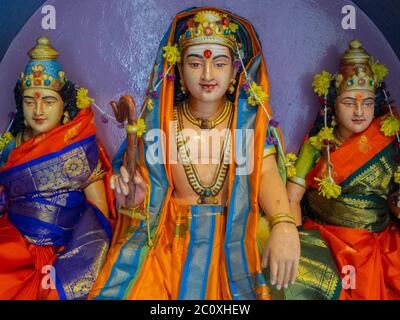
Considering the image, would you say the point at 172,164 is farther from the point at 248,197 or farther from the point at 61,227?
the point at 61,227

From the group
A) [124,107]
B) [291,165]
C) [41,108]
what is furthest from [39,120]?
[291,165]

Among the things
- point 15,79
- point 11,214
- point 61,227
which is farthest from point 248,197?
point 15,79

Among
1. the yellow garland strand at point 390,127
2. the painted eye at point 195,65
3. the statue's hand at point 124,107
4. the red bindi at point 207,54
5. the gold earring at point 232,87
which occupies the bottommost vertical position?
the yellow garland strand at point 390,127

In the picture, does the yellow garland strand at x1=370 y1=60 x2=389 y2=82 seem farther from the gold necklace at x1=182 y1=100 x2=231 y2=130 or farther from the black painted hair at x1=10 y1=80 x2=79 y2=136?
the black painted hair at x1=10 y1=80 x2=79 y2=136

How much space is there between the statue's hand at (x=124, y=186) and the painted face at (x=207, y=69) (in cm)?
44

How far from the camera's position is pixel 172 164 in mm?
3012

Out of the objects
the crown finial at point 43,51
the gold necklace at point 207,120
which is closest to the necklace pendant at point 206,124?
the gold necklace at point 207,120

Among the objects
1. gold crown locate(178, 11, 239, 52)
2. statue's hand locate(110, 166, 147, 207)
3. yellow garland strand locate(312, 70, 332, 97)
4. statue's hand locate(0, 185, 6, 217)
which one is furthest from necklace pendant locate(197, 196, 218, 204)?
statue's hand locate(0, 185, 6, 217)

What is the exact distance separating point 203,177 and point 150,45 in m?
0.84

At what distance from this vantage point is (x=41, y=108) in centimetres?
312

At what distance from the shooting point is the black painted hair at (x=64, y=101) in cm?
323

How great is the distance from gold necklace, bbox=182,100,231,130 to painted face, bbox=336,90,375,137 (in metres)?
0.51

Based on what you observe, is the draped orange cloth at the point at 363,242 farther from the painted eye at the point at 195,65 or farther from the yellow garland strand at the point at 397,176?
the painted eye at the point at 195,65

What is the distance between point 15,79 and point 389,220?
73.9 inches
